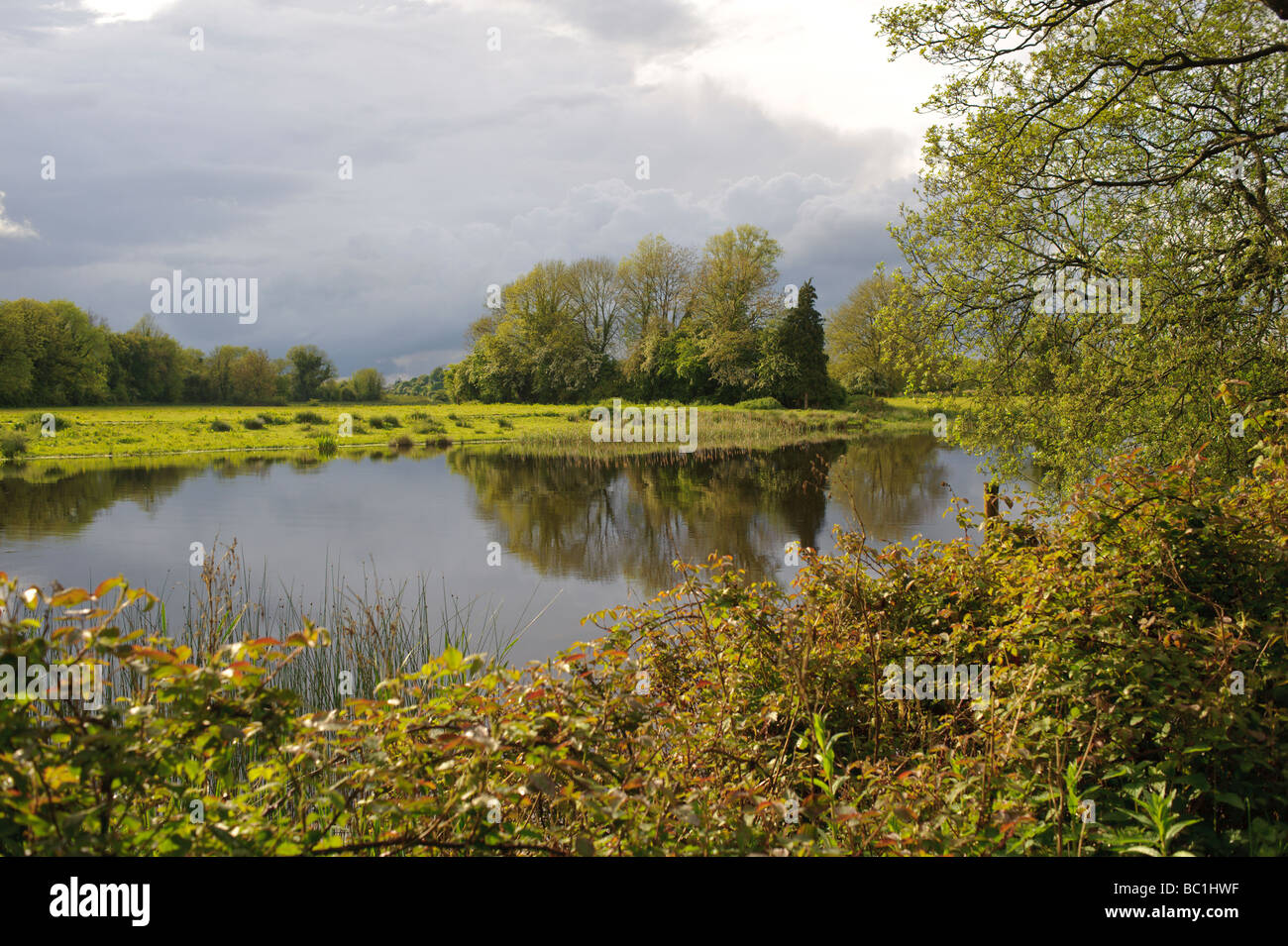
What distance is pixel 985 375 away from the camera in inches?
464

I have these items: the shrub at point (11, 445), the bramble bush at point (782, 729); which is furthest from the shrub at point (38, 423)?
the bramble bush at point (782, 729)

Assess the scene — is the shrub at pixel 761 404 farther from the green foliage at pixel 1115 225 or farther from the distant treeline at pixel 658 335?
the green foliage at pixel 1115 225

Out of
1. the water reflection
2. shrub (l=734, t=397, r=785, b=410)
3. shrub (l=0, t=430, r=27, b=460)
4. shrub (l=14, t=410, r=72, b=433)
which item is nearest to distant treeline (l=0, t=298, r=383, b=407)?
shrub (l=14, t=410, r=72, b=433)

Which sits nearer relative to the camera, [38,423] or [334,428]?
[38,423]

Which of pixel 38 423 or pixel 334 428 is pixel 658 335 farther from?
pixel 38 423

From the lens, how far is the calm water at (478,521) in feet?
38.1

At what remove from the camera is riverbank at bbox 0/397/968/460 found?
33.2 metres

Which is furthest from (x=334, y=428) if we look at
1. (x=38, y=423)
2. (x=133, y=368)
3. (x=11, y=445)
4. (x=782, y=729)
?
(x=782, y=729)

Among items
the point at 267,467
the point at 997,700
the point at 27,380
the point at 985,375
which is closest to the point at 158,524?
the point at 267,467

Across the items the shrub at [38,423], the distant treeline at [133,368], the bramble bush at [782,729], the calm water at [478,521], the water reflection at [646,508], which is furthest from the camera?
the distant treeline at [133,368]

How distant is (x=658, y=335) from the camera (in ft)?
195

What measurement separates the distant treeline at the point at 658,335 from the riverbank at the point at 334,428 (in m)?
5.04

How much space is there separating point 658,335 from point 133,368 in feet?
129
